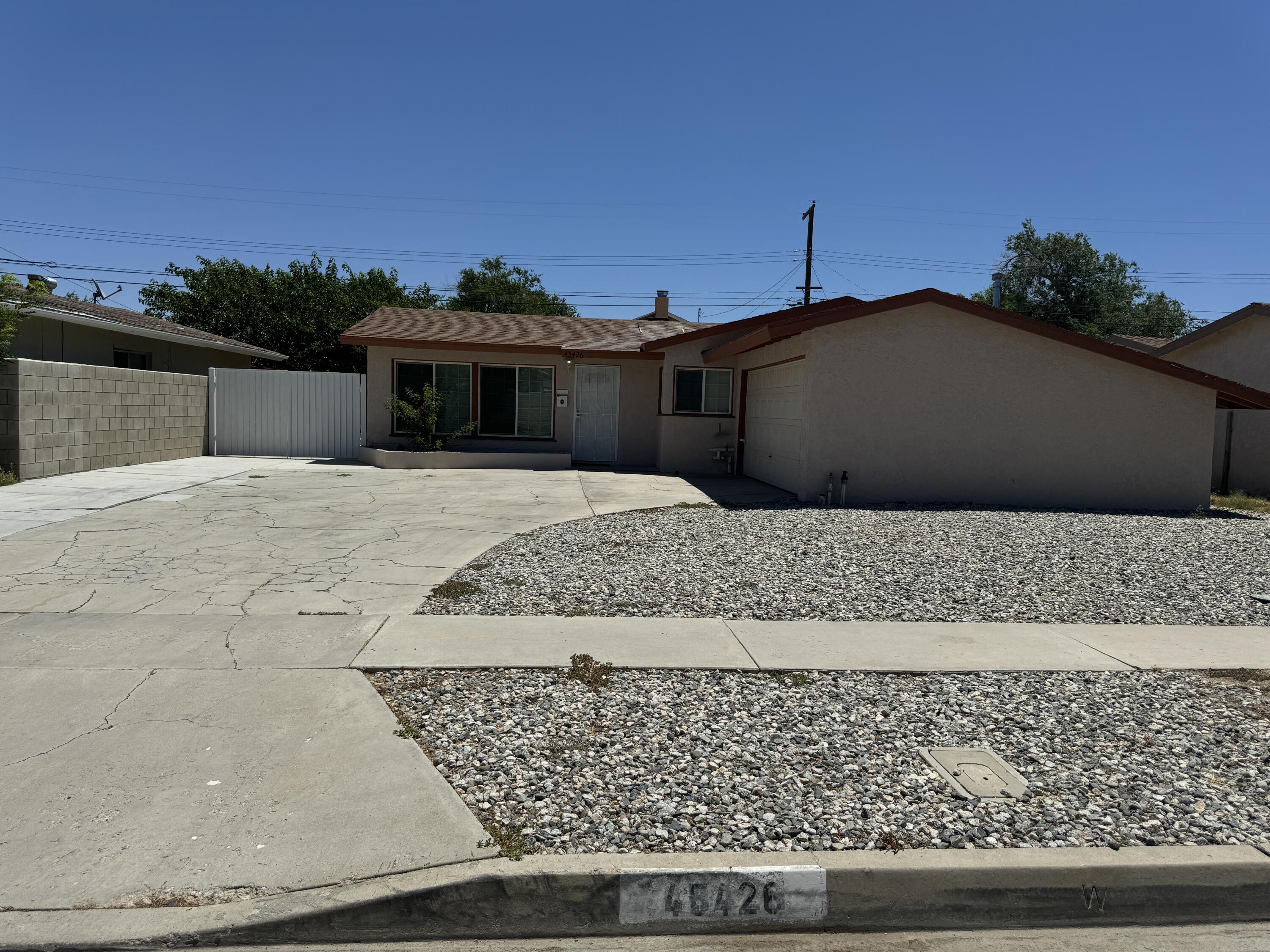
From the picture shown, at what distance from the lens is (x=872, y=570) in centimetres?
888

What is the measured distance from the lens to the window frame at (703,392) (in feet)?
62.4

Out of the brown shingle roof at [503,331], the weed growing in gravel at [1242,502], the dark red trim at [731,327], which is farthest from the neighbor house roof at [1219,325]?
the brown shingle roof at [503,331]

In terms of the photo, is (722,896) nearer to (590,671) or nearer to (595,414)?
(590,671)

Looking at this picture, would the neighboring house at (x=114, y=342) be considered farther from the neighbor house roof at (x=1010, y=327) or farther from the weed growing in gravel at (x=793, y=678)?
the weed growing in gravel at (x=793, y=678)

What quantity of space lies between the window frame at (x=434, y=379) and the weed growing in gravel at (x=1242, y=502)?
15.7m

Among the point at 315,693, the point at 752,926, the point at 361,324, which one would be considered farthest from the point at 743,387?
the point at 752,926

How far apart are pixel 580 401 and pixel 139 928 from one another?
18157mm

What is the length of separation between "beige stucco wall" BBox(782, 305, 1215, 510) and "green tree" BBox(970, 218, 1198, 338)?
3075cm

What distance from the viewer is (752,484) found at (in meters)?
16.9

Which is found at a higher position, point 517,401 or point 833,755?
point 517,401

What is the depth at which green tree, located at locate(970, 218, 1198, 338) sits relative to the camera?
4347 centimetres

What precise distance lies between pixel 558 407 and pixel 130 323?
977 cm

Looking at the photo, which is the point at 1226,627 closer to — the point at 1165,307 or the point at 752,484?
the point at 752,484

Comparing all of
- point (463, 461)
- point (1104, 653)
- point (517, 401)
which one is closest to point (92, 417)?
point (463, 461)
